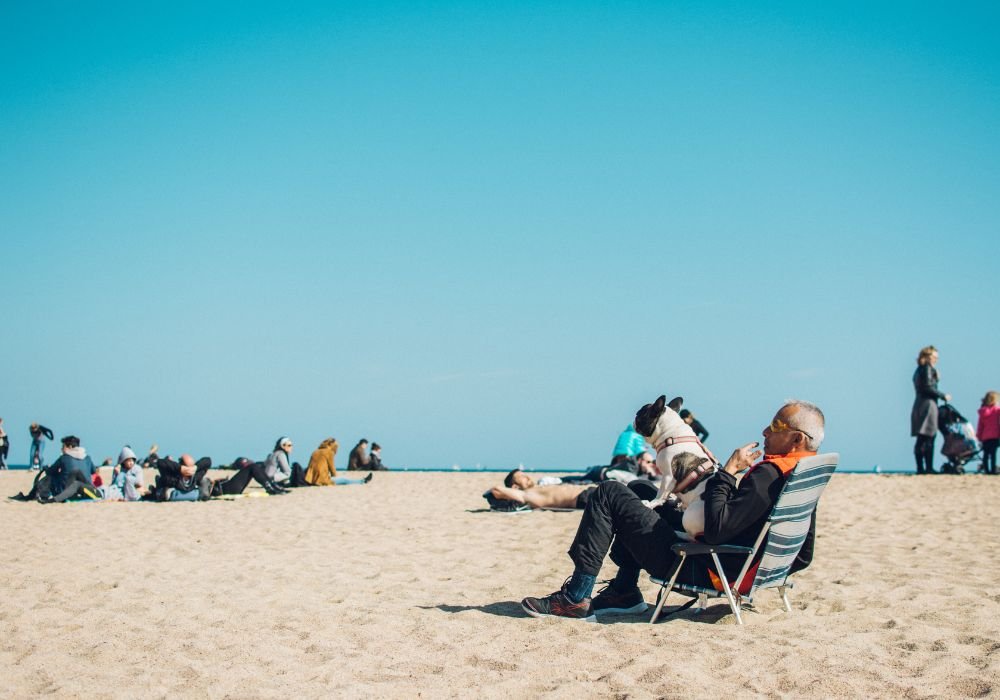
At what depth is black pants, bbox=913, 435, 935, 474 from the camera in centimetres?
1508

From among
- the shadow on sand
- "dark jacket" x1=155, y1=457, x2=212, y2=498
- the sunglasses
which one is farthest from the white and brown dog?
"dark jacket" x1=155, y1=457, x2=212, y2=498

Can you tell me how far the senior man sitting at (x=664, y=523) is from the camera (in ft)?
15.3

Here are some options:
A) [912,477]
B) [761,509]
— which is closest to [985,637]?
[761,509]

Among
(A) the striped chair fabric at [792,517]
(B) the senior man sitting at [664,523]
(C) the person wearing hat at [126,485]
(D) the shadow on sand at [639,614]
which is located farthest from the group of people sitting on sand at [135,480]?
(A) the striped chair fabric at [792,517]

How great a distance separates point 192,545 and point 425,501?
6.12 m

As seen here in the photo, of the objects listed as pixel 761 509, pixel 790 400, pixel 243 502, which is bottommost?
pixel 243 502

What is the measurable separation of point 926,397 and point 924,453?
1.29m

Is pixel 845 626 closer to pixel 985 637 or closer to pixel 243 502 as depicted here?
pixel 985 637

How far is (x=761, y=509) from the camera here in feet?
15.3

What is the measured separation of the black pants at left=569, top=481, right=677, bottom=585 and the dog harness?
253 millimetres

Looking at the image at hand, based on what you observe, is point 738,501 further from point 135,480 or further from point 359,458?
point 359,458

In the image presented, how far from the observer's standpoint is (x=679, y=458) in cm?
498

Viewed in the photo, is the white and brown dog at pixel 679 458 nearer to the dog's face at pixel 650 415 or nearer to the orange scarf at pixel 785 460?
the dog's face at pixel 650 415

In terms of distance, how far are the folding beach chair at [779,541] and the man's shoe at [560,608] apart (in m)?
0.42
